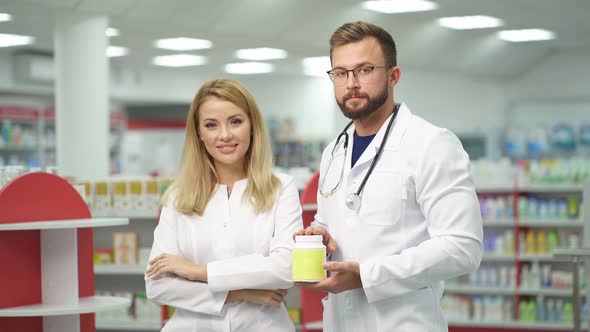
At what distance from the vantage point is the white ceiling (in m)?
9.54

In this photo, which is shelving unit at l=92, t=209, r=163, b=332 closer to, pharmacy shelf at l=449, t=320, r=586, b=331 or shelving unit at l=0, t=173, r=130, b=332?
shelving unit at l=0, t=173, r=130, b=332

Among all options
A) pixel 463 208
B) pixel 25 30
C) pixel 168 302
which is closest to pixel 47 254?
pixel 168 302

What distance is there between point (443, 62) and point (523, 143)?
82.0 inches

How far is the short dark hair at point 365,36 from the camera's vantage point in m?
2.55

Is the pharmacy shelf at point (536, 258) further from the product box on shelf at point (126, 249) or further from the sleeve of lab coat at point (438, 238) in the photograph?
the sleeve of lab coat at point (438, 238)

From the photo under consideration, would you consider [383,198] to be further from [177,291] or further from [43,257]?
[43,257]

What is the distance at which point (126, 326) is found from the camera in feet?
23.4

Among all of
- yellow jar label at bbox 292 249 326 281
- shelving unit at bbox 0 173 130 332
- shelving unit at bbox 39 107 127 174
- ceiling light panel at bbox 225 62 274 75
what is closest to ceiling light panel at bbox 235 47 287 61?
ceiling light panel at bbox 225 62 274 75

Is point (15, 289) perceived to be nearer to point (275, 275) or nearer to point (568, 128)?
point (275, 275)

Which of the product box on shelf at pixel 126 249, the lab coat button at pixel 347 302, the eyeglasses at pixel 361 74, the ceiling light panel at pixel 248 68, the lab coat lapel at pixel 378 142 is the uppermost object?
the ceiling light panel at pixel 248 68

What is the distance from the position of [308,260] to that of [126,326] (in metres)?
5.05

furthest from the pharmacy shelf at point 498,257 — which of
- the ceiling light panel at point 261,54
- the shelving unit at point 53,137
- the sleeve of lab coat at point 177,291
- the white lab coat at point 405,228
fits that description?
the shelving unit at point 53,137

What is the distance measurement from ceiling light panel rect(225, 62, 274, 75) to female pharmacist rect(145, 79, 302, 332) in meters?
12.1

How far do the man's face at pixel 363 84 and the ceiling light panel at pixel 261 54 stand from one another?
10.7 m
